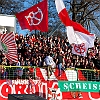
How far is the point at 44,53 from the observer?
19250 mm

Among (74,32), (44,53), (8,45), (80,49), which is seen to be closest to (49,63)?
(44,53)

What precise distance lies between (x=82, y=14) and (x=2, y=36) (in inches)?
958

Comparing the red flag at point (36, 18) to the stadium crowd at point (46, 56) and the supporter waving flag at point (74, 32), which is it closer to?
the supporter waving flag at point (74, 32)

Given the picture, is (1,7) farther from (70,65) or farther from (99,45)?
(70,65)

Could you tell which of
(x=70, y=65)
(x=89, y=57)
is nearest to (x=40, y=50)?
(x=70, y=65)

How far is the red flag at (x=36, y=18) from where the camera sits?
14773 mm

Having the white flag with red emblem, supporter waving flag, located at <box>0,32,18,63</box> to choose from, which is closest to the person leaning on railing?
the white flag with red emblem

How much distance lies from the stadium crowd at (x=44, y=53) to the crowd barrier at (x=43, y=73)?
1.70 feet

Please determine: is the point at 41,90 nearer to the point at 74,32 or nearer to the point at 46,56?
the point at 46,56

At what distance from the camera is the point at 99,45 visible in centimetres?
2331

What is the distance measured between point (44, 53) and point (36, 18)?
4632mm

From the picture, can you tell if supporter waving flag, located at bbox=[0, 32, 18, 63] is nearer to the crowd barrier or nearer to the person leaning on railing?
Answer: the crowd barrier

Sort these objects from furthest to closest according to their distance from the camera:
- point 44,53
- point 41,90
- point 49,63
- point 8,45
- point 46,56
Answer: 1. point 44,53
2. point 46,56
3. point 49,63
4. point 41,90
5. point 8,45

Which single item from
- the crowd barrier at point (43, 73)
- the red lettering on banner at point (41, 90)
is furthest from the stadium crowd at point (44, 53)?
the red lettering on banner at point (41, 90)
